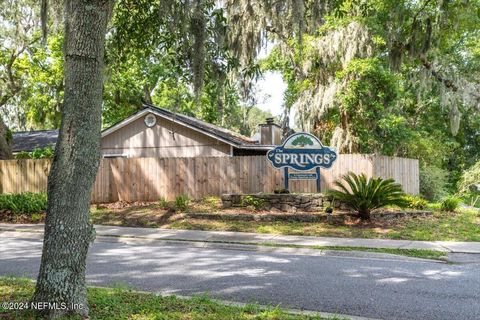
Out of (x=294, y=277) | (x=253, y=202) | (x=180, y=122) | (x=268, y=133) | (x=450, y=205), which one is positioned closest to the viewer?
(x=294, y=277)

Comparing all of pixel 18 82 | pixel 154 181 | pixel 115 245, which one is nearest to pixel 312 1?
pixel 115 245

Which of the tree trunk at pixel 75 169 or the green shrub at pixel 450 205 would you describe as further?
the green shrub at pixel 450 205

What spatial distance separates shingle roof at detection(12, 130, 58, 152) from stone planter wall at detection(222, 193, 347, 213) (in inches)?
604

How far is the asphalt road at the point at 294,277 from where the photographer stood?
505 centimetres

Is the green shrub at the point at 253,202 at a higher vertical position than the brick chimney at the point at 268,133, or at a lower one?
lower

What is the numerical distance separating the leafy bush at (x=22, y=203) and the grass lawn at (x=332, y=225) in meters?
1.91

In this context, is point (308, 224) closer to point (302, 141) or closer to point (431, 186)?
point (302, 141)

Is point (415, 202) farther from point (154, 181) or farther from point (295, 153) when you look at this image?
point (154, 181)

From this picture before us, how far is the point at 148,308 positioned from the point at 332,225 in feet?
27.4

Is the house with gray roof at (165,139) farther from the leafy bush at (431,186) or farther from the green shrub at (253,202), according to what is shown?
the leafy bush at (431,186)

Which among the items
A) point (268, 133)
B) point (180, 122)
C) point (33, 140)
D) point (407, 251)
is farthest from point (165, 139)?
point (407, 251)

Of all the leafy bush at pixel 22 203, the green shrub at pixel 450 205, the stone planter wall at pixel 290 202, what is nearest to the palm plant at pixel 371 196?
the stone planter wall at pixel 290 202

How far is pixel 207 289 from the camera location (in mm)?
5711

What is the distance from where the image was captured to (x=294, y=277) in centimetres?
645
